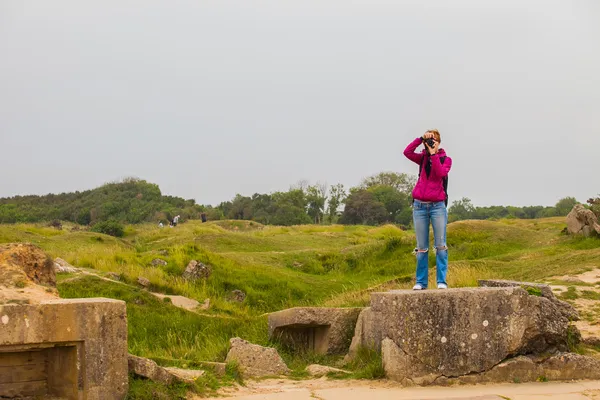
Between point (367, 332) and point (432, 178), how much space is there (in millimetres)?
1937

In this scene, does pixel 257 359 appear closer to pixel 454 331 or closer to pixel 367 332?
pixel 367 332

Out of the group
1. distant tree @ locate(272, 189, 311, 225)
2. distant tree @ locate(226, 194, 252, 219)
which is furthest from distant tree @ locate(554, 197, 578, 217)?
distant tree @ locate(226, 194, 252, 219)

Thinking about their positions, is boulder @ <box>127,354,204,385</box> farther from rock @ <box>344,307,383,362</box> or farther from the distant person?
the distant person

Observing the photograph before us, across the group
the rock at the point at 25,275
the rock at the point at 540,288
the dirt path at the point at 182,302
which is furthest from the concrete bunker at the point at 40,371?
the dirt path at the point at 182,302

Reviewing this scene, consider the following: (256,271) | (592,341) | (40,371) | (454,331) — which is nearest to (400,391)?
(454,331)

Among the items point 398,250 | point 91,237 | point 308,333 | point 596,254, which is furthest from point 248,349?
point 91,237

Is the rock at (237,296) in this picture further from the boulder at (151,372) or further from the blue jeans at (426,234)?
the boulder at (151,372)

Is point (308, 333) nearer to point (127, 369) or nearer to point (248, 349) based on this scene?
point (248, 349)

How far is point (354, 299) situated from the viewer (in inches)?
492

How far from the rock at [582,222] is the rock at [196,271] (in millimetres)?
10409

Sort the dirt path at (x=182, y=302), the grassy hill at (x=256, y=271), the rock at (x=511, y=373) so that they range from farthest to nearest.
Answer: the dirt path at (x=182, y=302)
the grassy hill at (x=256, y=271)
the rock at (x=511, y=373)

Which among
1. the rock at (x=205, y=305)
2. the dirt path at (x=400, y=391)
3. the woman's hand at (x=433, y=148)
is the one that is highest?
the woman's hand at (x=433, y=148)

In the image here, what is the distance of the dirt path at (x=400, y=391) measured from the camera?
6820 mm

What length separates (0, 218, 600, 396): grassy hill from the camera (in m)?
12.8
